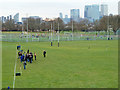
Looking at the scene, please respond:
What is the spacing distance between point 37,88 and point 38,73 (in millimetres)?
4804

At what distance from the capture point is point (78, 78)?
18.0 metres

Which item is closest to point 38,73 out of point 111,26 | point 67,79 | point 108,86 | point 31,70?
point 31,70

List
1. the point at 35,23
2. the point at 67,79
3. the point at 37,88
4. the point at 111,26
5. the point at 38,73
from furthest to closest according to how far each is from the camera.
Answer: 1. the point at 35,23
2. the point at 111,26
3. the point at 38,73
4. the point at 67,79
5. the point at 37,88

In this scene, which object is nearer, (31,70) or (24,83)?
(24,83)

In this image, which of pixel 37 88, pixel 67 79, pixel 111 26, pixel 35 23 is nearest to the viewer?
pixel 37 88

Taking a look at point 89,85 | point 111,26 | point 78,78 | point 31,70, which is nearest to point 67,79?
point 78,78

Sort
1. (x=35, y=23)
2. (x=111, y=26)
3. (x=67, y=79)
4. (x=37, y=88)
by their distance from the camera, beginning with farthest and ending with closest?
(x=35, y=23), (x=111, y=26), (x=67, y=79), (x=37, y=88)

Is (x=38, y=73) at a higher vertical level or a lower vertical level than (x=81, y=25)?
lower

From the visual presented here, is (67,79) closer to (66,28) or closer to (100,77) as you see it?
(100,77)

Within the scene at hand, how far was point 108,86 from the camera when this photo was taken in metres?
15.6

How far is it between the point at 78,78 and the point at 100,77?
198 cm

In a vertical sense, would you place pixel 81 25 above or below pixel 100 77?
above

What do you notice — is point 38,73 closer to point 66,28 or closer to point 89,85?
point 89,85

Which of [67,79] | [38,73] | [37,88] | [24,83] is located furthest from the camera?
[38,73]
